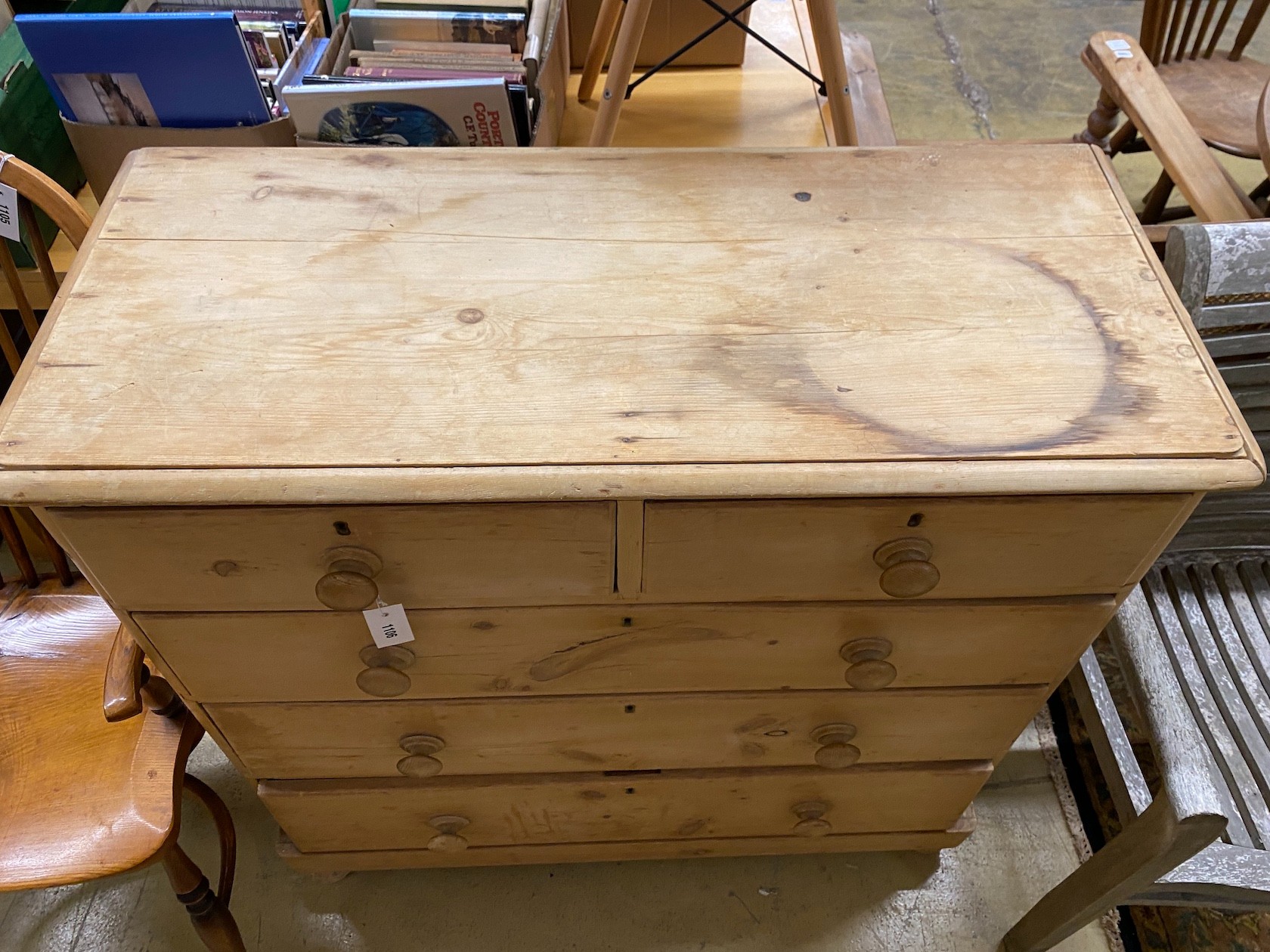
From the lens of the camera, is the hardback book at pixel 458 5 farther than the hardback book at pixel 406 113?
Yes

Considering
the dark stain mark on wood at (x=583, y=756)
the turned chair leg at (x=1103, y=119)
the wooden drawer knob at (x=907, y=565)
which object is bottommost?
the dark stain mark on wood at (x=583, y=756)

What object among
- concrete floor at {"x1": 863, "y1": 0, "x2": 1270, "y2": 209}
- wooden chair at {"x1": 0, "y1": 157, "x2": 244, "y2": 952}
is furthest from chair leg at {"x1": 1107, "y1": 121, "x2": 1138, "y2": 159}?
wooden chair at {"x1": 0, "y1": 157, "x2": 244, "y2": 952}

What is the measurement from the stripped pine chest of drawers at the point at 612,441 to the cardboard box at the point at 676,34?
2.24 feet

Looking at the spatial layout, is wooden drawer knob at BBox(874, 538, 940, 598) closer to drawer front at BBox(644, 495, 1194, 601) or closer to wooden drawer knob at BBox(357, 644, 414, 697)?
drawer front at BBox(644, 495, 1194, 601)

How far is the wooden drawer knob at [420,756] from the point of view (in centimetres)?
110

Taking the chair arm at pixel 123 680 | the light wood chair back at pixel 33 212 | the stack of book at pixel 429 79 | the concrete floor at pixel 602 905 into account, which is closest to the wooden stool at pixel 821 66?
the stack of book at pixel 429 79

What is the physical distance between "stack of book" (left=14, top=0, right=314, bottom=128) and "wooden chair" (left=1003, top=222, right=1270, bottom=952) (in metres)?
1.27

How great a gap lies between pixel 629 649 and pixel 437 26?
99 cm

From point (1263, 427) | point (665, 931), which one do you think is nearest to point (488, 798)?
point (665, 931)

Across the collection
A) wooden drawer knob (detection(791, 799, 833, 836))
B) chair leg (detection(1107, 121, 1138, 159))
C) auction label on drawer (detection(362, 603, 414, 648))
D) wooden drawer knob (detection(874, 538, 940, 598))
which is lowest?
wooden drawer knob (detection(791, 799, 833, 836))

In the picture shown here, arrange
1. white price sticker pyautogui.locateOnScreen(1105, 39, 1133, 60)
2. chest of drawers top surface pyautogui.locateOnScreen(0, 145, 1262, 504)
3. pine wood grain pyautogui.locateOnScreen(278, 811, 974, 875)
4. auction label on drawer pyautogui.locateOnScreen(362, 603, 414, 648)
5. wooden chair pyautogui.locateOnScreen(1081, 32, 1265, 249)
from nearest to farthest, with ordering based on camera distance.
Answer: chest of drawers top surface pyautogui.locateOnScreen(0, 145, 1262, 504), auction label on drawer pyautogui.locateOnScreen(362, 603, 414, 648), pine wood grain pyautogui.locateOnScreen(278, 811, 974, 875), wooden chair pyautogui.locateOnScreen(1081, 32, 1265, 249), white price sticker pyautogui.locateOnScreen(1105, 39, 1133, 60)

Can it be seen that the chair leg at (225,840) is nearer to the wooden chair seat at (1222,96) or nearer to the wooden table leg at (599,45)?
the wooden table leg at (599,45)

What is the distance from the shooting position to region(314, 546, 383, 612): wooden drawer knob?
0.81 m

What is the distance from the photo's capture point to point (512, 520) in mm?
792
